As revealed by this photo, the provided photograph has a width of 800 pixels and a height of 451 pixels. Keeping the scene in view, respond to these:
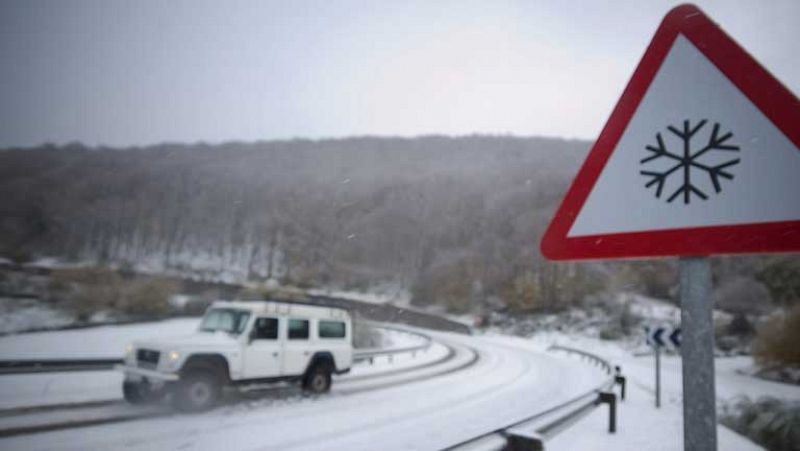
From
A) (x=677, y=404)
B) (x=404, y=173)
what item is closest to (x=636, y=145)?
(x=677, y=404)

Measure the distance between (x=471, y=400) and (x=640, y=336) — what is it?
1130 inches

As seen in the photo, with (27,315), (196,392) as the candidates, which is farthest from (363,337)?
(27,315)

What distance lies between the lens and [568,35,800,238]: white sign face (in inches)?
60.4

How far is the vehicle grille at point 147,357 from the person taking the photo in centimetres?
927

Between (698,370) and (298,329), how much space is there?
1150 centimetres

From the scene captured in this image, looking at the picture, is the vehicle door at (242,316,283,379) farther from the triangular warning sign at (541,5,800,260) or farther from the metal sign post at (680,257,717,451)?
the metal sign post at (680,257,717,451)

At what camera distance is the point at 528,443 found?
6.91ft

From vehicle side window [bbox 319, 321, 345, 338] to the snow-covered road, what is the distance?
165cm

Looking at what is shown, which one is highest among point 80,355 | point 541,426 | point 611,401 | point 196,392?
point 541,426

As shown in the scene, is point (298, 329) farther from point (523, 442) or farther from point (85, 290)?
point (85, 290)

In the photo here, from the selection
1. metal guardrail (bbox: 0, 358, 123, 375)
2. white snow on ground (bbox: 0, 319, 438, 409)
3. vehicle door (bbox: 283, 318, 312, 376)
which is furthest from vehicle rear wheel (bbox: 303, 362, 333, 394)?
metal guardrail (bbox: 0, 358, 123, 375)

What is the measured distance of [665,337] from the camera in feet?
42.0

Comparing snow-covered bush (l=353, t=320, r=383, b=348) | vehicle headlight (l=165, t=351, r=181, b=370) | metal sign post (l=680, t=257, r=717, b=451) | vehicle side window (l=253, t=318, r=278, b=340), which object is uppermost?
metal sign post (l=680, t=257, r=717, b=451)

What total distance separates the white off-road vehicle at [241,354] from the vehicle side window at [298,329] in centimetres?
3
